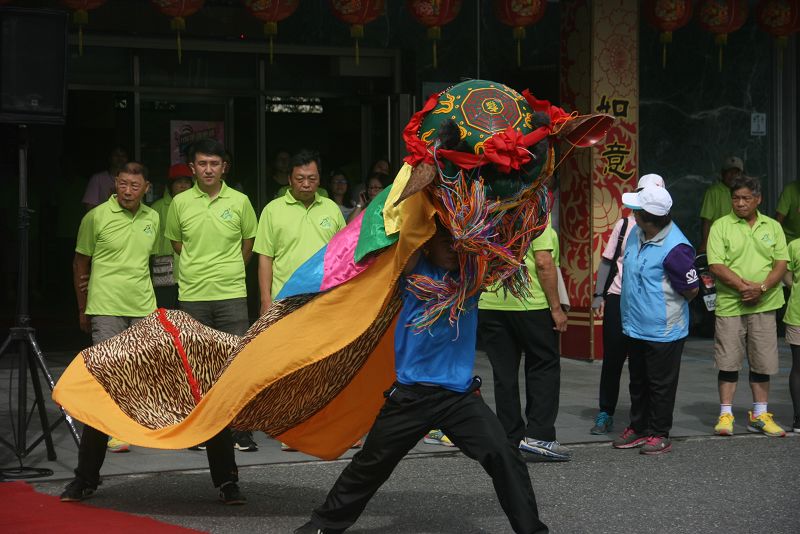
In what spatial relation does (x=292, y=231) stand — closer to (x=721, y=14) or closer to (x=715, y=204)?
(x=721, y=14)

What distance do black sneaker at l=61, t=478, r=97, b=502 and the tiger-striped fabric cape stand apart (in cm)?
44

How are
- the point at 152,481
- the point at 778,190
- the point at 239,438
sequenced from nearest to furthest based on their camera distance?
the point at 152,481 → the point at 239,438 → the point at 778,190

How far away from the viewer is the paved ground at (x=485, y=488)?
6.35 metres

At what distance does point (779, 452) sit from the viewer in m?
8.19

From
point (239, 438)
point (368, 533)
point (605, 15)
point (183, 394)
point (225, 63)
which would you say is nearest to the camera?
point (368, 533)

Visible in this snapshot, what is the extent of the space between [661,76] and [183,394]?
9.83 metres

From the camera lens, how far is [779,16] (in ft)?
43.5

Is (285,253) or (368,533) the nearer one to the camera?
(368,533)

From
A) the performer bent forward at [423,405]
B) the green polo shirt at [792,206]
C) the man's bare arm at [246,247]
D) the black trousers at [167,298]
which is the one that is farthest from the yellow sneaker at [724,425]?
the green polo shirt at [792,206]

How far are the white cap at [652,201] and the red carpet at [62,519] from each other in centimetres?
364

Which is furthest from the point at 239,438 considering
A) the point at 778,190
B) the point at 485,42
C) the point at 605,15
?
the point at 778,190

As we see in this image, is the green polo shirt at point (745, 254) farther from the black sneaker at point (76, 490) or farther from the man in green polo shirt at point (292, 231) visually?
the black sneaker at point (76, 490)

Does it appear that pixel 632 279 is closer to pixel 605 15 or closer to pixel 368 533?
pixel 368 533

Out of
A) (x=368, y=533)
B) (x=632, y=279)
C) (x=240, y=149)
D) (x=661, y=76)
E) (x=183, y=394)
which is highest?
(x=661, y=76)
